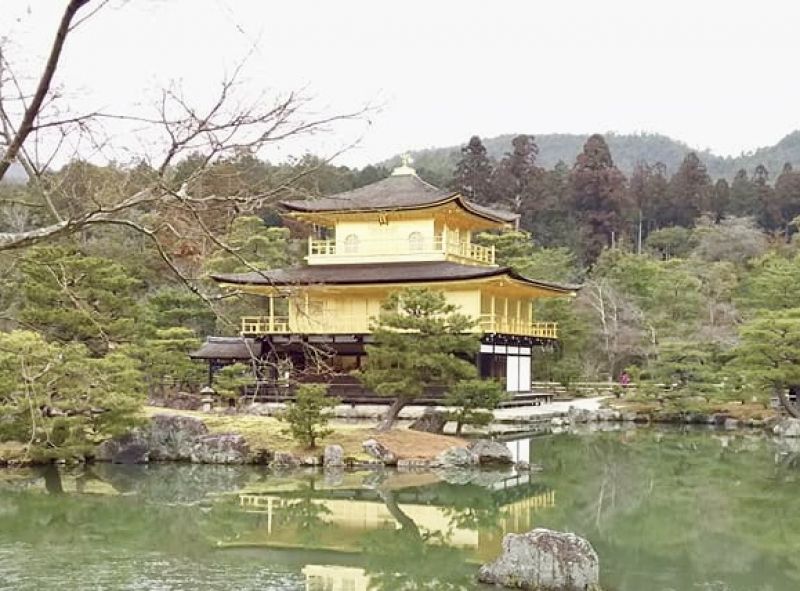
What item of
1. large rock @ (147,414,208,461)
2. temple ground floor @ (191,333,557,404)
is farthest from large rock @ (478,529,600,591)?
temple ground floor @ (191,333,557,404)

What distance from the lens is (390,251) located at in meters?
26.1

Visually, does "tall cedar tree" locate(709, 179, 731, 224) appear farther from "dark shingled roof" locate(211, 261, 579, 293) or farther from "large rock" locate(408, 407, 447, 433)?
"large rock" locate(408, 407, 447, 433)

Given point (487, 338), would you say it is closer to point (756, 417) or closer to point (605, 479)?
point (756, 417)

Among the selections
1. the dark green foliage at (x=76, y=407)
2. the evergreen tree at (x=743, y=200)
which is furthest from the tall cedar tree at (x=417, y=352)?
the evergreen tree at (x=743, y=200)

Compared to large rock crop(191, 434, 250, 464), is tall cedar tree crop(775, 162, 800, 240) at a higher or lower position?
higher

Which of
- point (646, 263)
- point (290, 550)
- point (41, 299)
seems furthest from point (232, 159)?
point (646, 263)

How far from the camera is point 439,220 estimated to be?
2584 centimetres

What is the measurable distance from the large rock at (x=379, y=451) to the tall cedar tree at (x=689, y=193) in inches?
1641

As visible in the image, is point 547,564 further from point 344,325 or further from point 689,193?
point 689,193

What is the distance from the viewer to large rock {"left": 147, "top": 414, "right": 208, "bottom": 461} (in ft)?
56.4

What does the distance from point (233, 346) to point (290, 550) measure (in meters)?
15.3

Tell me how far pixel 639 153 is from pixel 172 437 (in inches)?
3844

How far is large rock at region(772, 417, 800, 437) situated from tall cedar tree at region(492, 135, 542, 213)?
32519 millimetres

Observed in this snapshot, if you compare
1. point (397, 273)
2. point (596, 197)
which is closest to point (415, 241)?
point (397, 273)
